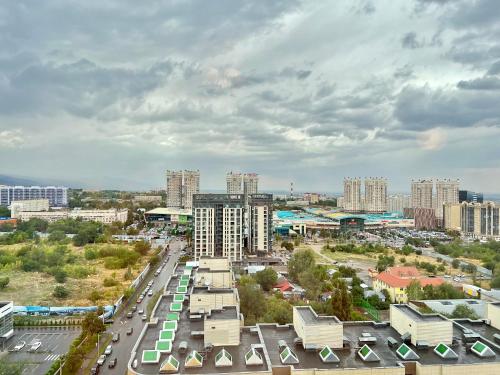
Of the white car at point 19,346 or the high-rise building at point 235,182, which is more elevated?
the high-rise building at point 235,182

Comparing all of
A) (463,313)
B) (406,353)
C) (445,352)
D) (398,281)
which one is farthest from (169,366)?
(398,281)

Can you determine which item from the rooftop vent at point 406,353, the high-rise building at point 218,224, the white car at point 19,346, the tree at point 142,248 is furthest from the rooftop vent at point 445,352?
the tree at point 142,248

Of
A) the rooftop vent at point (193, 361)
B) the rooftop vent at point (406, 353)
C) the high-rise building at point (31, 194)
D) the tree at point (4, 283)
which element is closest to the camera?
the rooftop vent at point (193, 361)

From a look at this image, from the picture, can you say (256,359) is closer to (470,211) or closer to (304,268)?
(304,268)

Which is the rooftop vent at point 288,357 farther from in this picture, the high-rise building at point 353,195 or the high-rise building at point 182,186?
the high-rise building at point 353,195

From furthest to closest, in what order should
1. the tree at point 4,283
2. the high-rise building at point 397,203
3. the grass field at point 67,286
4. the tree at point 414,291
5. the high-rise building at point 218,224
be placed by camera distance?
the high-rise building at point 397,203
the high-rise building at point 218,224
the tree at point 4,283
the grass field at point 67,286
the tree at point 414,291

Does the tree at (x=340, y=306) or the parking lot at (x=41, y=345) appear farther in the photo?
the tree at (x=340, y=306)

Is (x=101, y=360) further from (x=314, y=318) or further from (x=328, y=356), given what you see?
(x=328, y=356)
